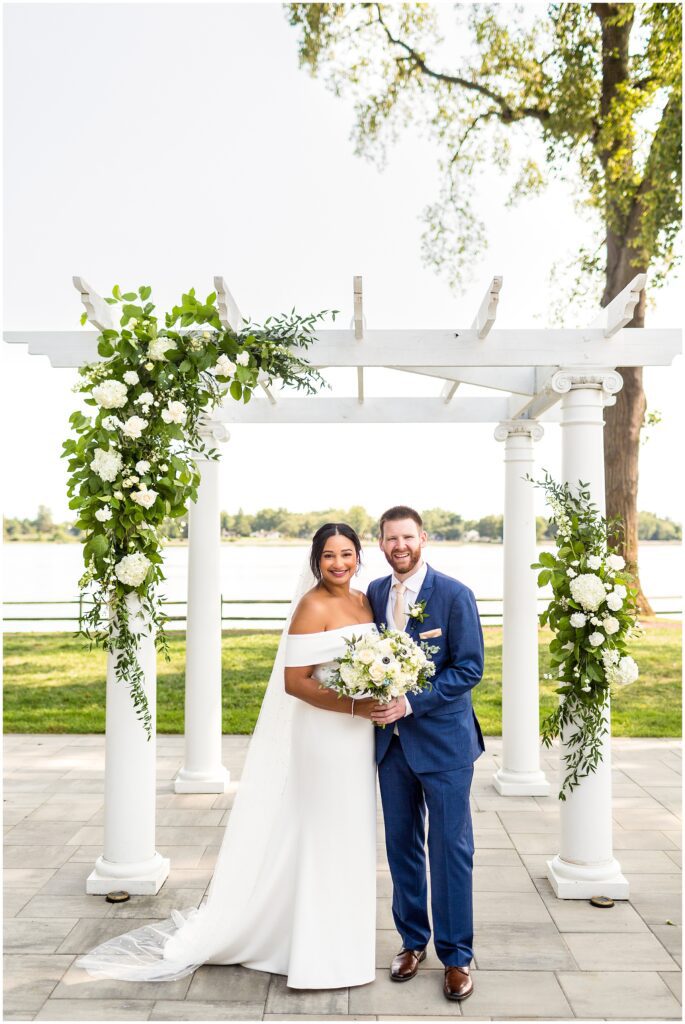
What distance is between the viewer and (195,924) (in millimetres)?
4484

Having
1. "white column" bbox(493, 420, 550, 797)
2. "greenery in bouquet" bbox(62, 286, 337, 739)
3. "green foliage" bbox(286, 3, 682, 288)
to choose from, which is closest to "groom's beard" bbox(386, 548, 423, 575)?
"greenery in bouquet" bbox(62, 286, 337, 739)

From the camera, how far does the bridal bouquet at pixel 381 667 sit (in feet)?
12.5

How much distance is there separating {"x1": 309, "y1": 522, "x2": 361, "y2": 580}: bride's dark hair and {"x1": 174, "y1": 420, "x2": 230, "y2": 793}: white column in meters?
2.96

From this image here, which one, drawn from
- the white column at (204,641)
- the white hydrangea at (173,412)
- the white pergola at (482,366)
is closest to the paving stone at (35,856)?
the white pergola at (482,366)

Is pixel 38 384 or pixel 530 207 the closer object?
pixel 530 207

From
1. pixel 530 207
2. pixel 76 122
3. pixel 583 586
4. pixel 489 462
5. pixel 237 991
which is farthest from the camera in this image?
pixel 489 462

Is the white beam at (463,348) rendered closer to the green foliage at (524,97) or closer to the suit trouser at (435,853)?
the suit trouser at (435,853)

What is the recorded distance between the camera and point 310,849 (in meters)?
4.15

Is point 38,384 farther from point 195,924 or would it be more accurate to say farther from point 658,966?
point 658,966

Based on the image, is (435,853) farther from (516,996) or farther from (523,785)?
(523,785)

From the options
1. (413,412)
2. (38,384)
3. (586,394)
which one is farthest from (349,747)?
(38,384)

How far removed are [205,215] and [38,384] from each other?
454cm

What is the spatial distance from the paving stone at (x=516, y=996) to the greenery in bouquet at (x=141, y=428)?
7.33 feet

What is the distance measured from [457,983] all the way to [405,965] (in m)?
0.28
